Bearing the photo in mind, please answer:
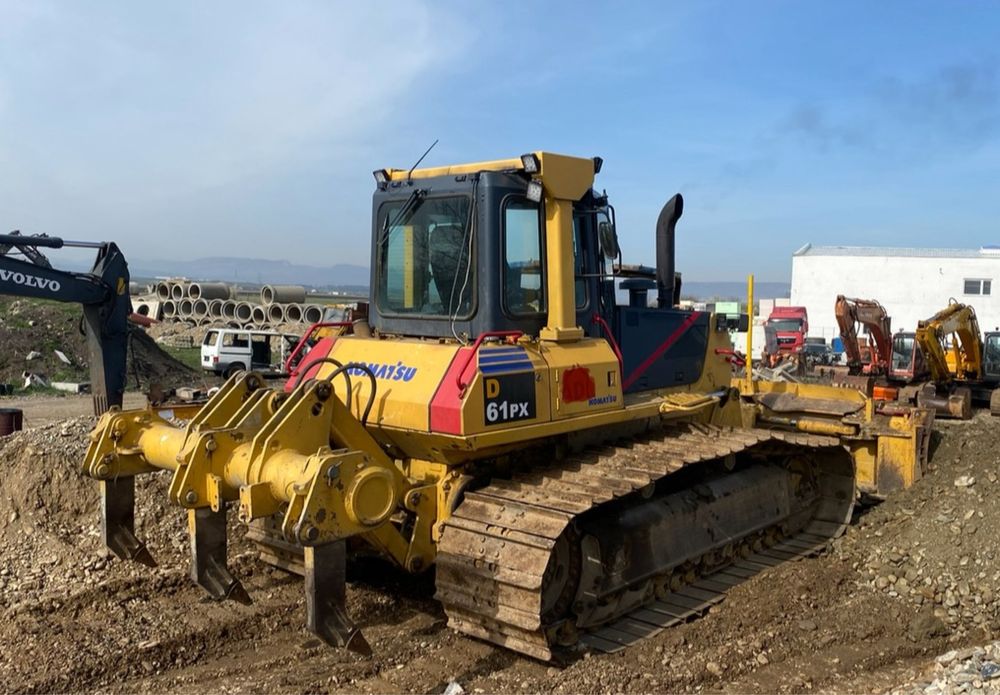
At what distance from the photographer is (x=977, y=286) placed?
38.8 metres

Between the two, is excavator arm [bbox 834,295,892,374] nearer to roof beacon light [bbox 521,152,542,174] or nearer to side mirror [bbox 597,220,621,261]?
side mirror [bbox 597,220,621,261]

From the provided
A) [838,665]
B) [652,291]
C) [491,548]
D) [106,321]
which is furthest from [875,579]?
[106,321]

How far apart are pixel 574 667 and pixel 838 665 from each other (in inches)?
70.4

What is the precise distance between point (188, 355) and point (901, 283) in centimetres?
2986

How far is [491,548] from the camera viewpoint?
18.1 ft

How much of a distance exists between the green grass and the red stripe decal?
19.9 metres

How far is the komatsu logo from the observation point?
461 inches

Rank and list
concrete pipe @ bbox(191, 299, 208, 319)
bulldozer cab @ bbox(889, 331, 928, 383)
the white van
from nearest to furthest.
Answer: bulldozer cab @ bbox(889, 331, 928, 383) < the white van < concrete pipe @ bbox(191, 299, 208, 319)

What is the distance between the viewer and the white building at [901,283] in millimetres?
38719

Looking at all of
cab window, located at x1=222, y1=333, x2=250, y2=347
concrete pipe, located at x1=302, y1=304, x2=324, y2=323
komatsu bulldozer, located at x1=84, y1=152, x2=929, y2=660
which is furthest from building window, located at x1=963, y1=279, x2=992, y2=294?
komatsu bulldozer, located at x1=84, y1=152, x2=929, y2=660

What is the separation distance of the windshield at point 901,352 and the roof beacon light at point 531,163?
51.1 ft

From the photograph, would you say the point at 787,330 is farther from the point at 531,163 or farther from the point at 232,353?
the point at 531,163

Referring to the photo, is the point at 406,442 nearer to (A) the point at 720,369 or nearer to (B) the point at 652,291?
(B) the point at 652,291

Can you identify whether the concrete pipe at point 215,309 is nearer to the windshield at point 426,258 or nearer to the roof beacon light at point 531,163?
the windshield at point 426,258
